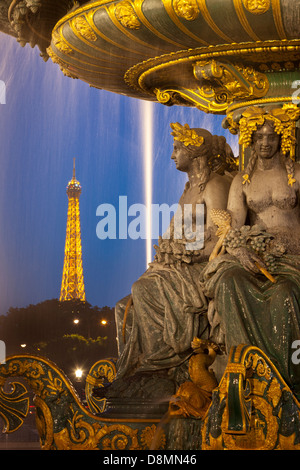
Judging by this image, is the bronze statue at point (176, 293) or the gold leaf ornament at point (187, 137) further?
the gold leaf ornament at point (187, 137)

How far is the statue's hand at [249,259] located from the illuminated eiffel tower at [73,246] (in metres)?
8.19

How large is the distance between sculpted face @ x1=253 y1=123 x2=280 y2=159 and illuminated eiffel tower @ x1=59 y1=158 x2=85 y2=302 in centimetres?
787

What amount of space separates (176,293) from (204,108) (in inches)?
69.8

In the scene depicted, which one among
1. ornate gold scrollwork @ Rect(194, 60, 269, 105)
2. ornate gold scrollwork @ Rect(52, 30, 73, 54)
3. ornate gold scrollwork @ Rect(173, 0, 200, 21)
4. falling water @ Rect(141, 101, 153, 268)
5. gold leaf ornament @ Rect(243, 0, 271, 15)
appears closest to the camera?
gold leaf ornament @ Rect(243, 0, 271, 15)

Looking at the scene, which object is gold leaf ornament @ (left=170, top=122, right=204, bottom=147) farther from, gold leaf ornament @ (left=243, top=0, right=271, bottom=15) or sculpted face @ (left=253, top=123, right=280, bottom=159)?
gold leaf ornament @ (left=243, top=0, right=271, bottom=15)

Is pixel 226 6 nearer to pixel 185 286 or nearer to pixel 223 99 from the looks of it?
pixel 223 99

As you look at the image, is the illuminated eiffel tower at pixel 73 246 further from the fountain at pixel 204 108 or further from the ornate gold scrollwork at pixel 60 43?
the ornate gold scrollwork at pixel 60 43

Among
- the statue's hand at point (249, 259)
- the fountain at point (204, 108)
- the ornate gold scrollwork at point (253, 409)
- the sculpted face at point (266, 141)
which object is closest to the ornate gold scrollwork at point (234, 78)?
the fountain at point (204, 108)

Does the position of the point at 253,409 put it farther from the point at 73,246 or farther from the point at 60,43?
the point at 73,246

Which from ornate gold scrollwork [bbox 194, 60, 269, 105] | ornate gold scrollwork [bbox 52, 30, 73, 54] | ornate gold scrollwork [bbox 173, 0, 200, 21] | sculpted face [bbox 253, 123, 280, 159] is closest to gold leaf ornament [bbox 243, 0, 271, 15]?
ornate gold scrollwork [bbox 173, 0, 200, 21]

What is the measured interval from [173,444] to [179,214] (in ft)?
7.06

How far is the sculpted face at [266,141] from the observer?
9477 mm

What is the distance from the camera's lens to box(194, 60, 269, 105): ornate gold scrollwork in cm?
966

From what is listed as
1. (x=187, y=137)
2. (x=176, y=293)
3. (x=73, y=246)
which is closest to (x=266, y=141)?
(x=187, y=137)
